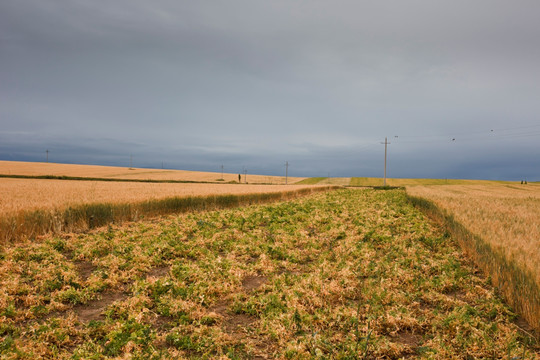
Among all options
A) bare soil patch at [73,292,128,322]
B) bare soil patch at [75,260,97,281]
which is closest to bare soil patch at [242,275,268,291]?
bare soil patch at [73,292,128,322]

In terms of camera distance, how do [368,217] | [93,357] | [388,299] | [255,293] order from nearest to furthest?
[93,357], [388,299], [255,293], [368,217]

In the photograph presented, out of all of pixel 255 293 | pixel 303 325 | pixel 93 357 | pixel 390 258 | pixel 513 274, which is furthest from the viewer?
pixel 390 258

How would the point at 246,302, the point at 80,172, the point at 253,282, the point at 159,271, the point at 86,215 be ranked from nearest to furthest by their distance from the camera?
the point at 246,302 → the point at 253,282 → the point at 159,271 → the point at 86,215 → the point at 80,172

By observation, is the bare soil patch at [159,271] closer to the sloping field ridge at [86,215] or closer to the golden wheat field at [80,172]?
the sloping field ridge at [86,215]

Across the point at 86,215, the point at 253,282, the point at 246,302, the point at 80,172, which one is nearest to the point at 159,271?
the point at 253,282

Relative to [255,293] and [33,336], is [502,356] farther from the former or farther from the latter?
[33,336]

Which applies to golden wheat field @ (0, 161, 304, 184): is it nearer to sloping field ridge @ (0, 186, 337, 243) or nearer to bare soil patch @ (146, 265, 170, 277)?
sloping field ridge @ (0, 186, 337, 243)

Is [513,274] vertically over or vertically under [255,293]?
over

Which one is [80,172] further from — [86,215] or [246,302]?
[246,302]

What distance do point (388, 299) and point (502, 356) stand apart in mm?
1994

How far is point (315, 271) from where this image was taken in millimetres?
7453

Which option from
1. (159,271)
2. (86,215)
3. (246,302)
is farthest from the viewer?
(86,215)

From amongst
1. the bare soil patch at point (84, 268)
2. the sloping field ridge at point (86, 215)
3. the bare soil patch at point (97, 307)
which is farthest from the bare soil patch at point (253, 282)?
the sloping field ridge at point (86, 215)

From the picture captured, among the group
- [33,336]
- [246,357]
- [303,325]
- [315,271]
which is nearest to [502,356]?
[303,325]
